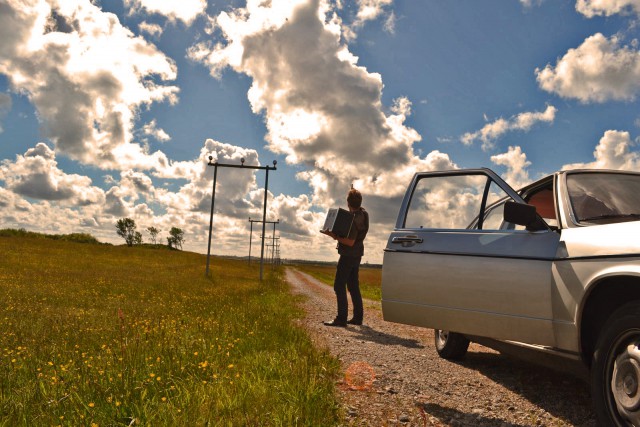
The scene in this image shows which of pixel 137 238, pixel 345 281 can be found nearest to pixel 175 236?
pixel 137 238

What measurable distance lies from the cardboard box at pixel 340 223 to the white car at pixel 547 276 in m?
3.12

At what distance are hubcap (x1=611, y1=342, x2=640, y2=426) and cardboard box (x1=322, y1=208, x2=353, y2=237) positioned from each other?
5.43 m

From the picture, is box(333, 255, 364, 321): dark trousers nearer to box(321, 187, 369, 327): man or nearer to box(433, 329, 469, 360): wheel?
box(321, 187, 369, 327): man

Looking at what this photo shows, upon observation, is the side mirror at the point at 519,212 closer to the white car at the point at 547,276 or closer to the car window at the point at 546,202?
the white car at the point at 547,276

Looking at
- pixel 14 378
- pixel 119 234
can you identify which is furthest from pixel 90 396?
pixel 119 234

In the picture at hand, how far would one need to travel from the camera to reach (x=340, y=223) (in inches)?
316

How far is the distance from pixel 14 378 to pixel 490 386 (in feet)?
15.2

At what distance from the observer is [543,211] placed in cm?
484

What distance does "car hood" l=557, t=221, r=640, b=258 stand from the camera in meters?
2.79

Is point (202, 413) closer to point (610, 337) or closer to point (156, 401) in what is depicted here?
point (156, 401)

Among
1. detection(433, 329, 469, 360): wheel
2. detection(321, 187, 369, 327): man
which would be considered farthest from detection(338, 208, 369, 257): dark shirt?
detection(433, 329, 469, 360): wheel

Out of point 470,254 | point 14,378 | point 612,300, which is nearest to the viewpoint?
point 612,300

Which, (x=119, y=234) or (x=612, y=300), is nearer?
(x=612, y=300)

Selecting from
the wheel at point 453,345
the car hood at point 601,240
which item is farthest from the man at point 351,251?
the car hood at point 601,240
